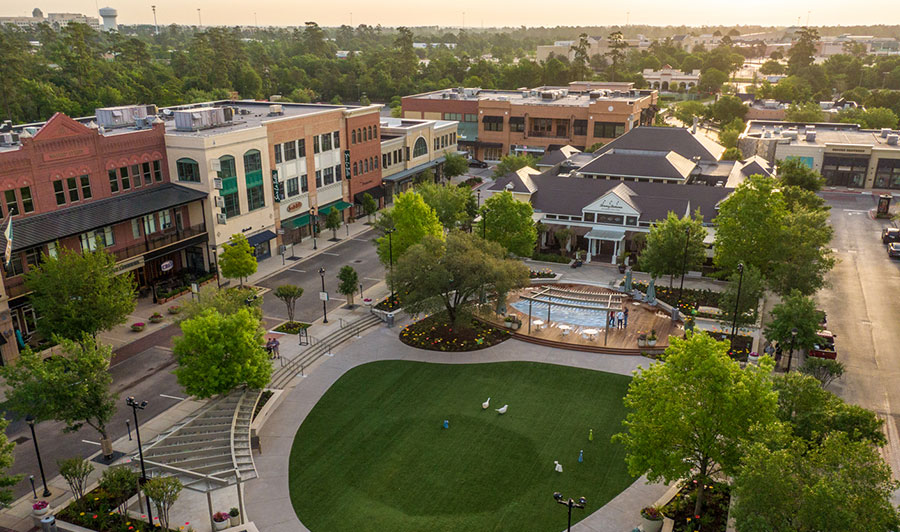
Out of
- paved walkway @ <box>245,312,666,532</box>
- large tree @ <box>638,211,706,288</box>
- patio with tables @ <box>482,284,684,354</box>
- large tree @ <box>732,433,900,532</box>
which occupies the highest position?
large tree @ <box>732,433,900,532</box>

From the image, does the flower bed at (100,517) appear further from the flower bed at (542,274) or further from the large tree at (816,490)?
the flower bed at (542,274)

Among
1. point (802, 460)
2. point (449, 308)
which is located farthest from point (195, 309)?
point (802, 460)

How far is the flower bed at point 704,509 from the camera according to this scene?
2586 cm

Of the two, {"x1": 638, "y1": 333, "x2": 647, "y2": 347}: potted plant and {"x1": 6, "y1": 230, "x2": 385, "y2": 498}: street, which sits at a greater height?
{"x1": 638, "y1": 333, "x2": 647, "y2": 347}: potted plant

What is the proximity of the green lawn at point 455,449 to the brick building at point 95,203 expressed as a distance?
20803 mm

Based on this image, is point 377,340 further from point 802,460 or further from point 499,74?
point 499,74

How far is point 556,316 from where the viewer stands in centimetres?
4797

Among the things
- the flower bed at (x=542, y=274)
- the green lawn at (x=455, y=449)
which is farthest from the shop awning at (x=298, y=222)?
the green lawn at (x=455, y=449)

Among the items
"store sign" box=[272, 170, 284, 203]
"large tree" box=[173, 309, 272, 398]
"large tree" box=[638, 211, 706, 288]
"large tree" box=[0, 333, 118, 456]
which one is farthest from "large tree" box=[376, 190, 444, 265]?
"large tree" box=[0, 333, 118, 456]

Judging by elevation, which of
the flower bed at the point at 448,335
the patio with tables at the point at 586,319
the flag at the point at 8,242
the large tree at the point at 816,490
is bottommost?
the flower bed at the point at 448,335

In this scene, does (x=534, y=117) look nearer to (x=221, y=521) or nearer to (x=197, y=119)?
(x=197, y=119)

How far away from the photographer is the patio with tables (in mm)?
43594

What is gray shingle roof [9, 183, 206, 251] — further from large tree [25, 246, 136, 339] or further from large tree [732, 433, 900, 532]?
Result: large tree [732, 433, 900, 532]

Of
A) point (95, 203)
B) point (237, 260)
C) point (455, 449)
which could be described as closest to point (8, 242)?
point (95, 203)
